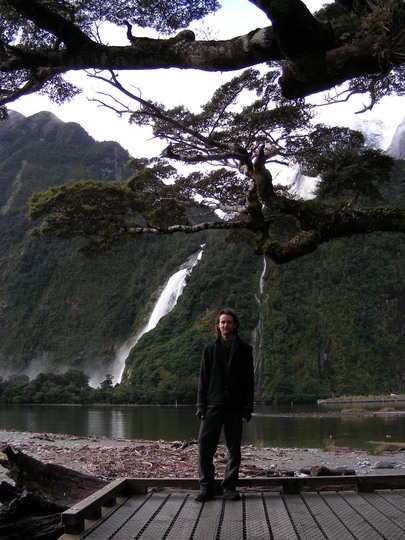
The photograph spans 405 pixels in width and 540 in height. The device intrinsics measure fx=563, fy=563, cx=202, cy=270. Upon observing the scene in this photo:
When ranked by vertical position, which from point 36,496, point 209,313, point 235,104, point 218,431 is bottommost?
point 36,496

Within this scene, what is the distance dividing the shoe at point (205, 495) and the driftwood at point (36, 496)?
2.89 ft

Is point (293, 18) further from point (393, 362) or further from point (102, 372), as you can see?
point (102, 372)

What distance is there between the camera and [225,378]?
4008 millimetres

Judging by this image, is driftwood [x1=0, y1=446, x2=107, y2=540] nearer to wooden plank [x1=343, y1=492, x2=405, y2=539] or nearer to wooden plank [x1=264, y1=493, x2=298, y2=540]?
wooden plank [x1=264, y1=493, x2=298, y2=540]

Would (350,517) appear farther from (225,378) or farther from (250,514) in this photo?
(225,378)

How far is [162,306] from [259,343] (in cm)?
1441

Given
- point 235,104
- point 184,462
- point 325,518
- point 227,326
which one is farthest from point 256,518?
point 235,104

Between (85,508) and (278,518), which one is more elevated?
(85,508)

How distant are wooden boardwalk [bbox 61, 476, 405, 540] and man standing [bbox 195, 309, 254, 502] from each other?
1.20 feet

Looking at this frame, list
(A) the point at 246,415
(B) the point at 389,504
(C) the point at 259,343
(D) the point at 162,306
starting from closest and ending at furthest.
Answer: (B) the point at 389,504 → (A) the point at 246,415 → (C) the point at 259,343 → (D) the point at 162,306

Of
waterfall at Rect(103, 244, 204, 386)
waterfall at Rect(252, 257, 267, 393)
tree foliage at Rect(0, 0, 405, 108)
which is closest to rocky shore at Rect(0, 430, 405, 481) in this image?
tree foliage at Rect(0, 0, 405, 108)

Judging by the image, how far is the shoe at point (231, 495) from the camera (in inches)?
145

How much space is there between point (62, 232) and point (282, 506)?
8307 mm

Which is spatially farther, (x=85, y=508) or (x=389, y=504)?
(x=389, y=504)
